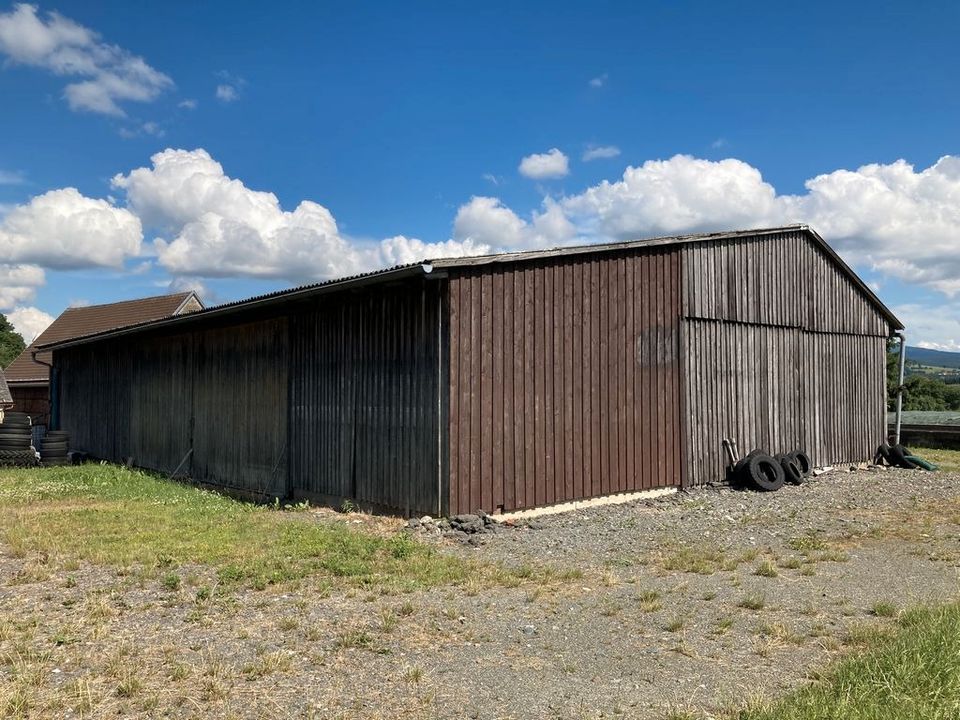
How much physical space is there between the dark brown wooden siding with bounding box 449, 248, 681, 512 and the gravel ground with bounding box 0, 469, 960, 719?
4.94 feet

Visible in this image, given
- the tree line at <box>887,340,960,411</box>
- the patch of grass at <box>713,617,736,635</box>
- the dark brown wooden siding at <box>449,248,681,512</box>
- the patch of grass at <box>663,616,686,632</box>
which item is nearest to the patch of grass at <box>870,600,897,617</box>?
the patch of grass at <box>713,617,736,635</box>

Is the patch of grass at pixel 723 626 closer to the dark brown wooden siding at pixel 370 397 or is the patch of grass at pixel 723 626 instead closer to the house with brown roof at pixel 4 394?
the dark brown wooden siding at pixel 370 397

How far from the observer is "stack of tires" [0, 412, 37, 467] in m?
18.5

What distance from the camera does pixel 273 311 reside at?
44.0 ft

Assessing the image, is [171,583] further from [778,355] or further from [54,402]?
[54,402]

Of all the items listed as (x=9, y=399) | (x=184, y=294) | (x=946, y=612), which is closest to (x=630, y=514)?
(x=946, y=612)

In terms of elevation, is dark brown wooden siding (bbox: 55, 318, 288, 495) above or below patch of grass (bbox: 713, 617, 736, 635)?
above

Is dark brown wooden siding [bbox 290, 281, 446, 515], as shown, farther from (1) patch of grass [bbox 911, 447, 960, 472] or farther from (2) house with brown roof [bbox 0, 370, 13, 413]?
(2) house with brown roof [bbox 0, 370, 13, 413]

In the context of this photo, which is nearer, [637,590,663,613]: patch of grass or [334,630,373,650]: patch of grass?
[334,630,373,650]: patch of grass

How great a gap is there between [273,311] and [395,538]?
6.01 meters

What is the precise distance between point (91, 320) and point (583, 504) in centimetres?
3217

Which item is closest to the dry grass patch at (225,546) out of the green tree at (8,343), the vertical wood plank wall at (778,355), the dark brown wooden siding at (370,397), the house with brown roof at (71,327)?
the dark brown wooden siding at (370,397)

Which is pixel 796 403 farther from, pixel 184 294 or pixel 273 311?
pixel 184 294

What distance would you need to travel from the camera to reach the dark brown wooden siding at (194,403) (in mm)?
13508
